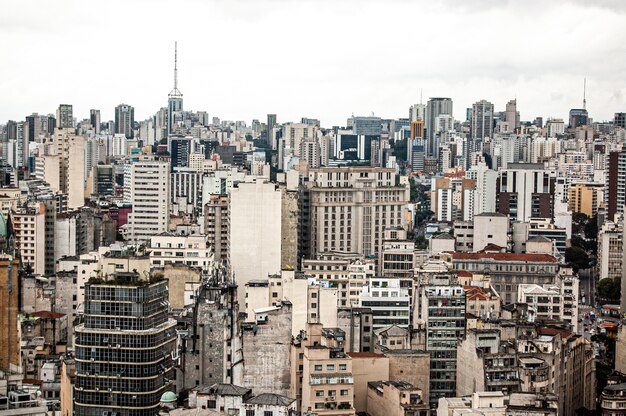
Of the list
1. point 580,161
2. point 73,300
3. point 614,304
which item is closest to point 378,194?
point 614,304

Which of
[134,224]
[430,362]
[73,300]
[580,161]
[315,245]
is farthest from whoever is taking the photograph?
[580,161]

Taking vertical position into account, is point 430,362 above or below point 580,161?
below

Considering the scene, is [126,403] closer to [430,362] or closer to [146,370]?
[146,370]

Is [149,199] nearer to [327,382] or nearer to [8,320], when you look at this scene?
[8,320]

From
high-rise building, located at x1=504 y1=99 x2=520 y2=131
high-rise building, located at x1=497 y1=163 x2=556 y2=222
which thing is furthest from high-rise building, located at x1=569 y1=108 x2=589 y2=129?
high-rise building, located at x1=497 y1=163 x2=556 y2=222

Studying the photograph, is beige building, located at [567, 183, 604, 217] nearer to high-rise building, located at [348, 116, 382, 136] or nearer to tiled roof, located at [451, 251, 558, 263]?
tiled roof, located at [451, 251, 558, 263]

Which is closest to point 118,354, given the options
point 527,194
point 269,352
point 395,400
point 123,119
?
point 269,352
